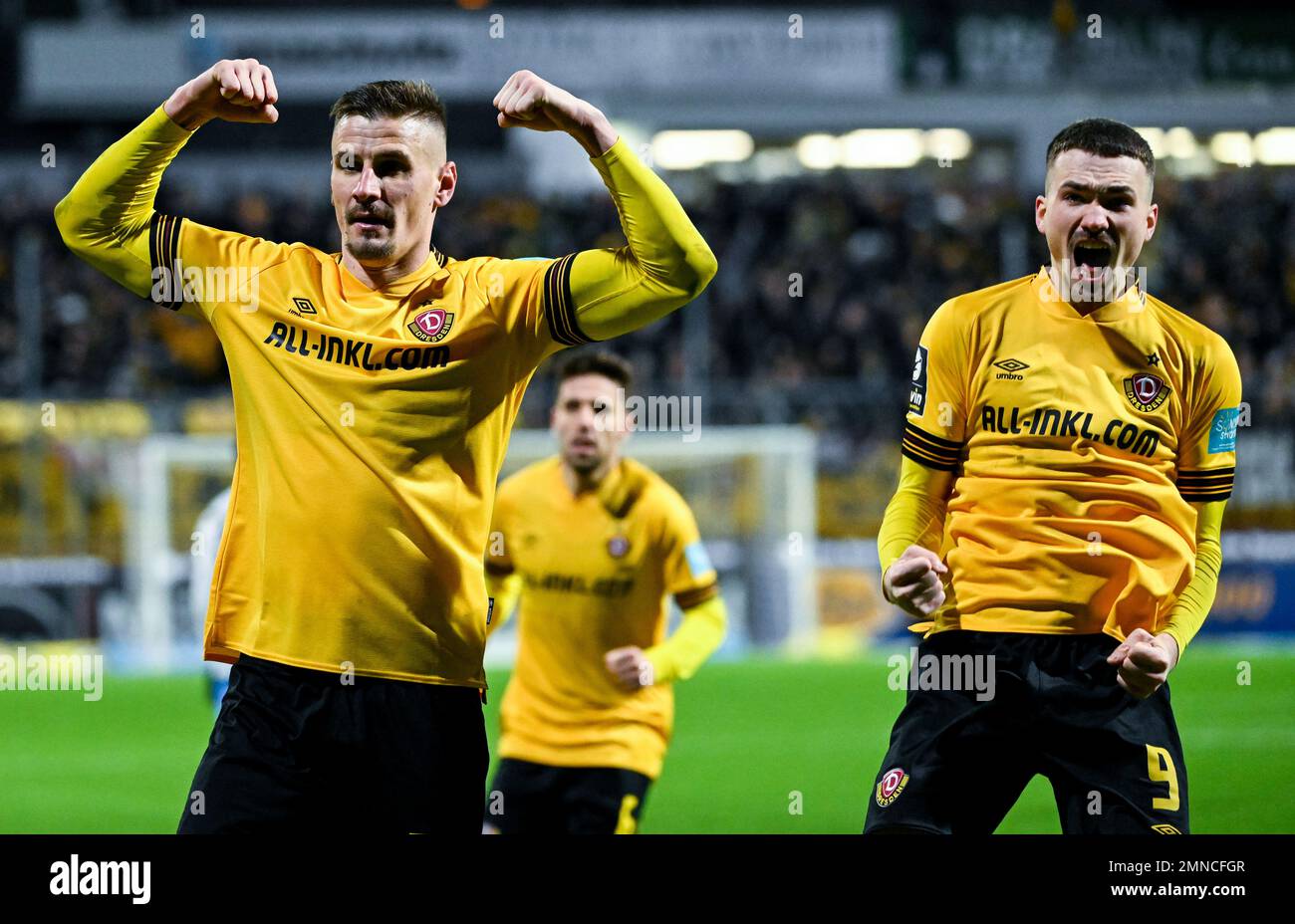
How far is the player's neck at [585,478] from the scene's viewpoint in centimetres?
707

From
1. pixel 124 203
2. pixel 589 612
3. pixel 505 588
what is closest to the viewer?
pixel 124 203

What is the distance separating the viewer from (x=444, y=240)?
23141mm

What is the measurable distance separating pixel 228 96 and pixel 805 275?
67.9 feet

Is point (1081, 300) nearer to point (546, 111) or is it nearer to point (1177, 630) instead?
point (1177, 630)

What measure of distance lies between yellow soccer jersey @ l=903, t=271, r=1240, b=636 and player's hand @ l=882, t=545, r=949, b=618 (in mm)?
390

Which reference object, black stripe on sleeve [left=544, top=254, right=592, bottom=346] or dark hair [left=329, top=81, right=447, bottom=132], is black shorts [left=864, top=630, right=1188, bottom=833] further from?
dark hair [left=329, top=81, right=447, bottom=132]

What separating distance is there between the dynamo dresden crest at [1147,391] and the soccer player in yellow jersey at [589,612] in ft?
8.10

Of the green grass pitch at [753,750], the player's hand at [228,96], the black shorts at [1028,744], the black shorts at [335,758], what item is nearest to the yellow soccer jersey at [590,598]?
the green grass pitch at [753,750]

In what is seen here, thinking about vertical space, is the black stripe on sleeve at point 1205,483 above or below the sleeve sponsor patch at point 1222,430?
below

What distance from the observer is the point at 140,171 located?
12.9 ft

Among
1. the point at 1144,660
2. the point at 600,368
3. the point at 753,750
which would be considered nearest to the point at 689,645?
the point at 600,368

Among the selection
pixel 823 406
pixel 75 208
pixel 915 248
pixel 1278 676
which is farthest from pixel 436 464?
pixel 915 248

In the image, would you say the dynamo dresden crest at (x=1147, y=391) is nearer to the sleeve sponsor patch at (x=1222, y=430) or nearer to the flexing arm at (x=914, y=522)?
the sleeve sponsor patch at (x=1222, y=430)
